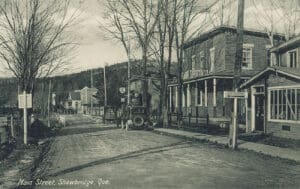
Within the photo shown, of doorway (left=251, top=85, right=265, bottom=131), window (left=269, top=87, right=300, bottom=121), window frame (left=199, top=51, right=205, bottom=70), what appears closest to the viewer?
window (left=269, top=87, right=300, bottom=121)

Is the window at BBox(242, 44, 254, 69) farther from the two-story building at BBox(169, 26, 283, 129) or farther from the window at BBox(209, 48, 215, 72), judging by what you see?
the window at BBox(209, 48, 215, 72)

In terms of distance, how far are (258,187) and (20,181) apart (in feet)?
16.2

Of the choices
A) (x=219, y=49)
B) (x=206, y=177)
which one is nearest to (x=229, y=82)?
(x=219, y=49)

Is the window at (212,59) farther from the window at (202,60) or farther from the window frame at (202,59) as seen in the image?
the window at (202,60)

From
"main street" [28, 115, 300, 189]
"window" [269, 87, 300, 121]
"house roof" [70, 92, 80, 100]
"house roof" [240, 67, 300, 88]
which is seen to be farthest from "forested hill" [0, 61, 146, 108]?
"main street" [28, 115, 300, 189]

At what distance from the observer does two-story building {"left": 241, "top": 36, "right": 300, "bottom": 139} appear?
1889cm

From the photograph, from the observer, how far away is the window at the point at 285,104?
739 inches

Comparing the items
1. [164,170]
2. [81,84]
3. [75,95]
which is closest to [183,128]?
[164,170]

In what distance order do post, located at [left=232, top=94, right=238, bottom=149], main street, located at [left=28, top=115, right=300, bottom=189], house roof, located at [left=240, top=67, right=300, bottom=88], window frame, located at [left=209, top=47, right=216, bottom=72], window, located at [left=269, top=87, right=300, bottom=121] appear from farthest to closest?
window frame, located at [left=209, top=47, right=216, bottom=72]
window, located at [left=269, top=87, right=300, bottom=121]
house roof, located at [left=240, top=67, right=300, bottom=88]
post, located at [left=232, top=94, right=238, bottom=149]
main street, located at [left=28, top=115, right=300, bottom=189]

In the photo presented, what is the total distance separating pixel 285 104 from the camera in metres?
19.7

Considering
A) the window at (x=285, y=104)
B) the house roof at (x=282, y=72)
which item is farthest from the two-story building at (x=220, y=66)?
the window at (x=285, y=104)

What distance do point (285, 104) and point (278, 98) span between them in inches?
27.4

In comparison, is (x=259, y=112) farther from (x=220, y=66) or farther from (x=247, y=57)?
(x=247, y=57)

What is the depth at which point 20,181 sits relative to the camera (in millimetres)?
9070
